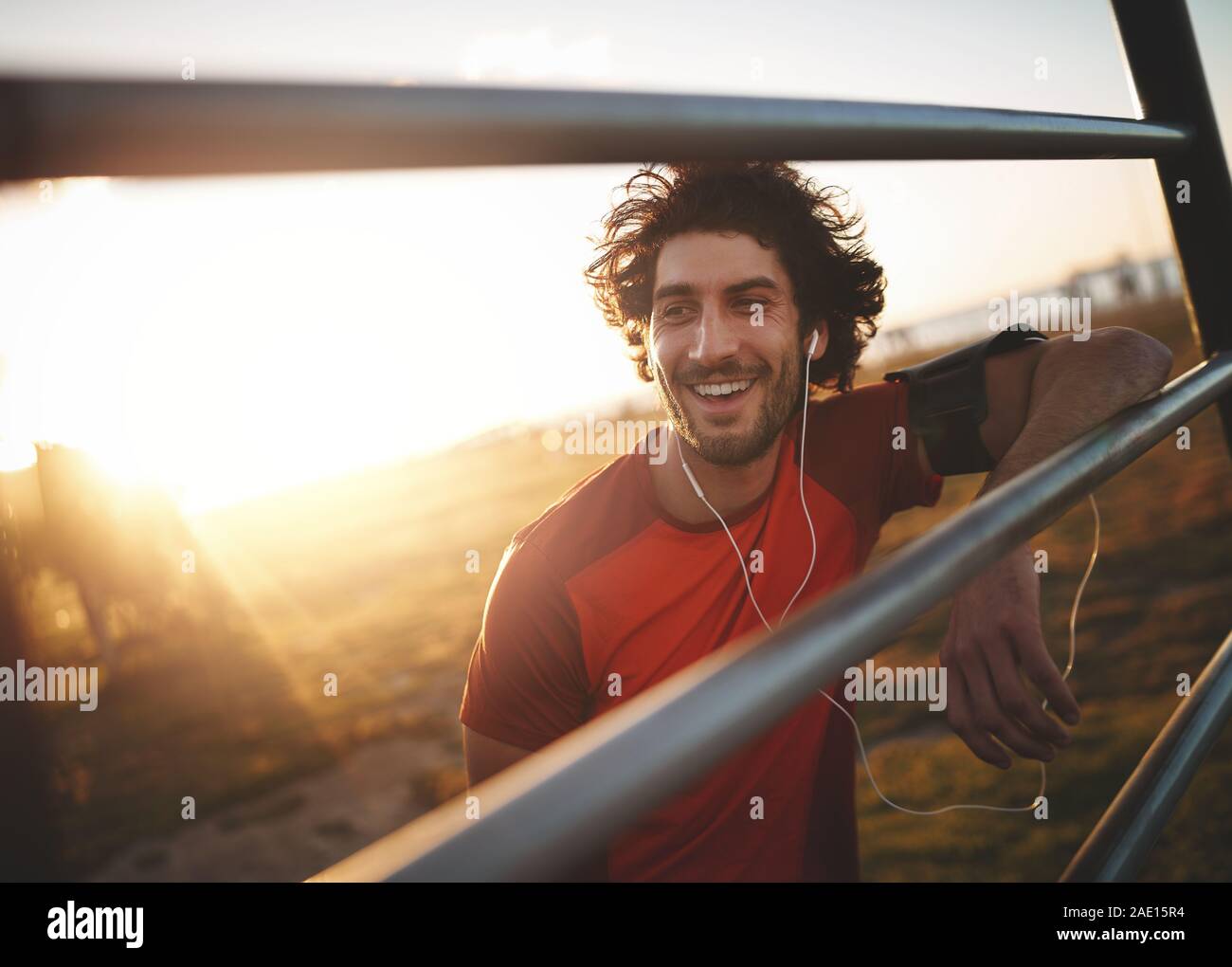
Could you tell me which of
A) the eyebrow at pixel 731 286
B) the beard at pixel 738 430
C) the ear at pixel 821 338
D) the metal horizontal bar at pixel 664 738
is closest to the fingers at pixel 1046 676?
the metal horizontal bar at pixel 664 738

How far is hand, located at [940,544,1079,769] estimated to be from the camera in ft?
2.66

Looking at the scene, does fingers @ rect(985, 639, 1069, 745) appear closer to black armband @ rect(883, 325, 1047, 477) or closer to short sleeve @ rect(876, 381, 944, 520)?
black armband @ rect(883, 325, 1047, 477)

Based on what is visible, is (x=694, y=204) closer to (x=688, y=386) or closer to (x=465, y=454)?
(x=688, y=386)

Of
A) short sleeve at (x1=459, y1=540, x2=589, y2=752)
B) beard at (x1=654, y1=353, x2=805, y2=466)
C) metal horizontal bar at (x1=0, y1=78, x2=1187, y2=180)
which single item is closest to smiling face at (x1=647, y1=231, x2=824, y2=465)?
beard at (x1=654, y1=353, x2=805, y2=466)

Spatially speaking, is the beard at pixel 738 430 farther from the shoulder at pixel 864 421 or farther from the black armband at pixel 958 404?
the black armband at pixel 958 404

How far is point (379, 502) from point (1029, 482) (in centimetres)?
3075

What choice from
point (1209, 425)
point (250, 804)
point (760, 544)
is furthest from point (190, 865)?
point (1209, 425)

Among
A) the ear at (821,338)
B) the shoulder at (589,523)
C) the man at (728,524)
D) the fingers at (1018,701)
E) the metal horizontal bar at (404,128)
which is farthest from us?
the ear at (821,338)

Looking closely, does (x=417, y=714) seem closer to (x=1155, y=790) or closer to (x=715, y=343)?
(x=715, y=343)

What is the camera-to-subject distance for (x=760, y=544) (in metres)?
2.09

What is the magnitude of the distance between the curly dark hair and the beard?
37cm

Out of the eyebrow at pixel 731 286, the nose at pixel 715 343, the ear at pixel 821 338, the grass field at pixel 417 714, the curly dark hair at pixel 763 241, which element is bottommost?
the grass field at pixel 417 714

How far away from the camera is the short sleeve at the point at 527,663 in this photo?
75.1 inches

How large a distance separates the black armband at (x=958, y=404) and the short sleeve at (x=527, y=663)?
3.64 ft
